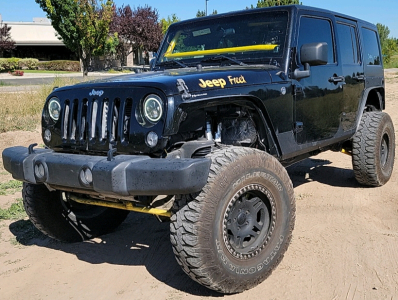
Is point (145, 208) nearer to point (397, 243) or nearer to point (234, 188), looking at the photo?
point (234, 188)

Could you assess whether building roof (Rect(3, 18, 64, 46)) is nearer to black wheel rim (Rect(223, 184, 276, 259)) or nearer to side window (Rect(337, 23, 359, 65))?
side window (Rect(337, 23, 359, 65))

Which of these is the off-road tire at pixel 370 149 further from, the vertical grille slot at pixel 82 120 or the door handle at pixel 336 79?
the vertical grille slot at pixel 82 120

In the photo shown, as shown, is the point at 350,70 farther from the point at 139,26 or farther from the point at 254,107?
the point at 139,26

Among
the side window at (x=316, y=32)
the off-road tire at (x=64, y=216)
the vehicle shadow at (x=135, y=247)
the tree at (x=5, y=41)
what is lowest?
the vehicle shadow at (x=135, y=247)

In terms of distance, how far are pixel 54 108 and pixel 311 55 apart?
7.05ft

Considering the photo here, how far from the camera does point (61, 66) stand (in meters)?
39.2

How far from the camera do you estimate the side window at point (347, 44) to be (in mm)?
4922

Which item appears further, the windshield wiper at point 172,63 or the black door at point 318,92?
the windshield wiper at point 172,63

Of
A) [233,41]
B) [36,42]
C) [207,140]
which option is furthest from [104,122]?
[36,42]

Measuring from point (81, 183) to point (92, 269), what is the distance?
105 centimetres

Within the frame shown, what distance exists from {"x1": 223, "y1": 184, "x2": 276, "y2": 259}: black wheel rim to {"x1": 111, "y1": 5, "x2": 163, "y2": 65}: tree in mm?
36704

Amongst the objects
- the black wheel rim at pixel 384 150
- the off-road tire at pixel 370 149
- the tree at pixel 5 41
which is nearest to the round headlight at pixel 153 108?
the off-road tire at pixel 370 149

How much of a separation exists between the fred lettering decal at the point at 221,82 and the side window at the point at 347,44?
1.94 m

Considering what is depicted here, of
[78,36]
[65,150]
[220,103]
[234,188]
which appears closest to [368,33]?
[220,103]
